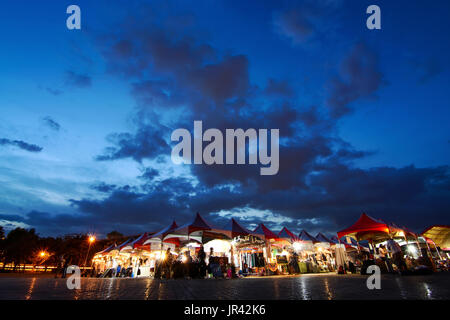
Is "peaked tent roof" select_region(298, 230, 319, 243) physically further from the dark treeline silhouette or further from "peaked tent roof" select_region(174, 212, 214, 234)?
the dark treeline silhouette

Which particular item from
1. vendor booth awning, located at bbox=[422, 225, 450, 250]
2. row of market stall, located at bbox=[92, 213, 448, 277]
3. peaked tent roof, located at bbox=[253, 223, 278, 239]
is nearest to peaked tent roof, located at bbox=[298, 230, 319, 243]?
row of market stall, located at bbox=[92, 213, 448, 277]

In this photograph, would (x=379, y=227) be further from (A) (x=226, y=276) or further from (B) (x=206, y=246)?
(B) (x=206, y=246)

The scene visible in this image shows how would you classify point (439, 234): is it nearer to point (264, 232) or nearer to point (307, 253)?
point (307, 253)

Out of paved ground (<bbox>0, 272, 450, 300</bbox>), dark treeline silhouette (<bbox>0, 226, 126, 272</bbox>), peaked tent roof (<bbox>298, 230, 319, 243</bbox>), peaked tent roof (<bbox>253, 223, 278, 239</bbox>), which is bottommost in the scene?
dark treeline silhouette (<bbox>0, 226, 126, 272</bbox>)

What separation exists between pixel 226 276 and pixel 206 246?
5.45 metres

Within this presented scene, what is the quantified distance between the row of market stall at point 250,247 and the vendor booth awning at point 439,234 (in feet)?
4.91

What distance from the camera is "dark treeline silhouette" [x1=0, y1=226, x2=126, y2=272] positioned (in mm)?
40281

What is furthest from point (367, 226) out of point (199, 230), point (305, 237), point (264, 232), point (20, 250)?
point (20, 250)

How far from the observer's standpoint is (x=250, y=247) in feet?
67.7

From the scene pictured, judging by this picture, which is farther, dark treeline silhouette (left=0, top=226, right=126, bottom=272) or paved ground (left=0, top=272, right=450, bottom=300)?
dark treeline silhouette (left=0, top=226, right=126, bottom=272)

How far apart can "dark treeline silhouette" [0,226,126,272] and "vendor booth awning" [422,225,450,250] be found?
41879mm

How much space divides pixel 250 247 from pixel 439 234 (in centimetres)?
1684

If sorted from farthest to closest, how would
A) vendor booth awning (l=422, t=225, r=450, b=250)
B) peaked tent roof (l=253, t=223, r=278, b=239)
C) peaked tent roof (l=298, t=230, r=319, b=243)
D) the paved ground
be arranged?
peaked tent roof (l=298, t=230, r=319, b=243) → peaked tent roof (l=253, t=223, r=278, b=239) → vendor booth awning (l=422, t=225, r=450, b=250) → the paved ground
